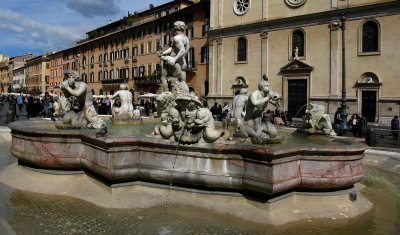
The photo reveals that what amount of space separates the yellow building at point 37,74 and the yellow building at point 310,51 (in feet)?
207

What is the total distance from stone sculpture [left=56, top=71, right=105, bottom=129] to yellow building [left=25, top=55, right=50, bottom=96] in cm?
8431

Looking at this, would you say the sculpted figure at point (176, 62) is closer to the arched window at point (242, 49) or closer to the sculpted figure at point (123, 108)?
the sculpted figure at point (123, 108)

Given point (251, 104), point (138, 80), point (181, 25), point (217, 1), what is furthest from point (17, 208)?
point (138, 80)

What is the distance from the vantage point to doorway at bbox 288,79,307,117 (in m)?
30.2

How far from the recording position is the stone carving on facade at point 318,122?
8.39 m

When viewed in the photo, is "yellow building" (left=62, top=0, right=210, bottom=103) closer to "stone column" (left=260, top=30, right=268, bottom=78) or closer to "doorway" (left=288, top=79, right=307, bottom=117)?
"stone column" (left=260, top=30, right=268, bottom=78)

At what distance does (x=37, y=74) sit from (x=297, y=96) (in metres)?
83.1

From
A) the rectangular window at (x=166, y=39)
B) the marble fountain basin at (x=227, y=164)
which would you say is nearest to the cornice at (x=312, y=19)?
the rectangular window at (x=166, y=39)

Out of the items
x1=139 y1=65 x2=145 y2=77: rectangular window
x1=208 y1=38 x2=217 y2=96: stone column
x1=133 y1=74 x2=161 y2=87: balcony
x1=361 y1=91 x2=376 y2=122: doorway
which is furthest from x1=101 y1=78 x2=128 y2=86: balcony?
x1=361 y1=91 x2=376 y2=122: doorway

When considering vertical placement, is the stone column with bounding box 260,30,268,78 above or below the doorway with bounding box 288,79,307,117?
above

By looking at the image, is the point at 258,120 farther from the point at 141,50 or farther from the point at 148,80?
the point at 141,50

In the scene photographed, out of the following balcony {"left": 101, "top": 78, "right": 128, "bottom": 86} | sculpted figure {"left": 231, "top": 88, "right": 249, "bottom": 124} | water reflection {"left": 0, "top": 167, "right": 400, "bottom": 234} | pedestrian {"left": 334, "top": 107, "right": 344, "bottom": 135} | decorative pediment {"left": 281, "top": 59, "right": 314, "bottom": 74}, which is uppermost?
balcony {"left": 101, "top": 78, "right": 128, "bottom": 86}

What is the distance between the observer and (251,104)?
281 inches

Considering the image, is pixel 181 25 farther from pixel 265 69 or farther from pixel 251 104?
pixel 265 69
